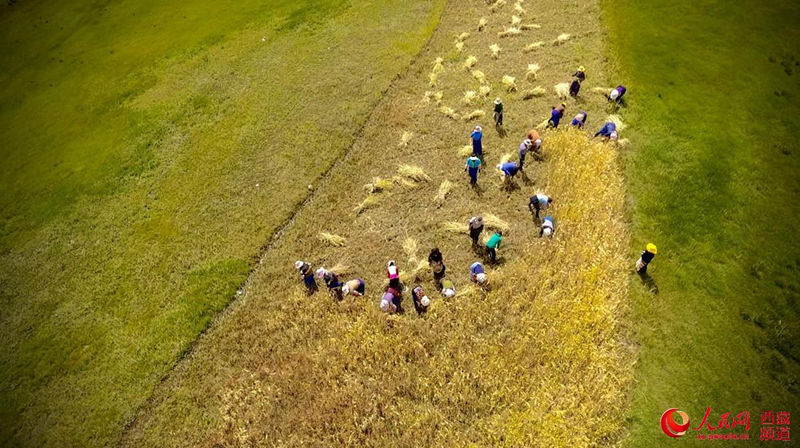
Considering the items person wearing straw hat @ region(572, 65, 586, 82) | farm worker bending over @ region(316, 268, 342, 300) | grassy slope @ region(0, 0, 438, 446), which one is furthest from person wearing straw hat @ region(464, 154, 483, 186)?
person wearing straw hat @ region(572, 65, 586, 82)

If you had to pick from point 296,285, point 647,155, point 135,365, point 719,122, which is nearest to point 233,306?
point 296,285

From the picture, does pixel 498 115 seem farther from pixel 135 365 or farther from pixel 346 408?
pixel 135 365

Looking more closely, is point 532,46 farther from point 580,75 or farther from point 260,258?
point 260,258

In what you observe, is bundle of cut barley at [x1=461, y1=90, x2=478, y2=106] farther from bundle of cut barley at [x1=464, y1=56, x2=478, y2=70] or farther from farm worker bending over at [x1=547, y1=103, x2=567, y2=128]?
farm worker bending over at [x1=547, y1=103, x2=567, y2=128]

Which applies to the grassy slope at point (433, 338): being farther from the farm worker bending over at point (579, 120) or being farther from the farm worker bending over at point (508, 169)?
the farm worker bending over at point (579, 120)

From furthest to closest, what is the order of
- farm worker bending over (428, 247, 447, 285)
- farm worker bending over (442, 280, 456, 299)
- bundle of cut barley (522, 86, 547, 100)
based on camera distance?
bundle of cut barley (522, 86, 547, 100) → farm worker bending over (428, 247, 447, 285) → farm worker bending over (442, 280, 456, 299)

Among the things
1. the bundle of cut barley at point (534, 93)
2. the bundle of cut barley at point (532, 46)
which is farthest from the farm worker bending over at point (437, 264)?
the bundle of cut barley at point (532, 46)
